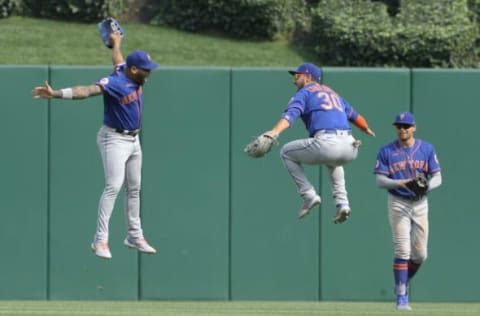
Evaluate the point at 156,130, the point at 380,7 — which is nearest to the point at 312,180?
the point at 156,130

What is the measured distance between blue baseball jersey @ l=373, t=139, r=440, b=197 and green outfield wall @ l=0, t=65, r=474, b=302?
6.42ft

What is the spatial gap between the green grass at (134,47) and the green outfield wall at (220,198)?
8.99 ft

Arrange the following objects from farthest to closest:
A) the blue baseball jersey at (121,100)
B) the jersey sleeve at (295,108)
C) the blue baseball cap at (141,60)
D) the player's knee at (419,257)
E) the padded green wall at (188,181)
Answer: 1. the padded green wall at (188,181)
2. the player's knee at (419,257)
3. the blue baseball jersey at (121,100)
4. the blue baseball cap at (141,60)
5. the jersey sleeve at (295,108)

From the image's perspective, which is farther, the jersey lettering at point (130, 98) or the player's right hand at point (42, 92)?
the jersey lettering at point (130, 98)

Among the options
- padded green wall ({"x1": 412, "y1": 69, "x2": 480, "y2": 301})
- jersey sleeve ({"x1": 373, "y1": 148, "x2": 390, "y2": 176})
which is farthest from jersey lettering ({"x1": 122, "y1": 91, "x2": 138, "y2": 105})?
padded green wall ({"x1": 412, "y1": 69, "x2": 480, "y2": 301})

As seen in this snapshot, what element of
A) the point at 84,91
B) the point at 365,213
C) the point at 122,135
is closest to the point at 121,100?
the point at 122,135

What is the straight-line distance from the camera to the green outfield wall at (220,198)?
1580 centimetres

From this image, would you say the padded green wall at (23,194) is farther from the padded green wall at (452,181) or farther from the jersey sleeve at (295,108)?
the padded green wall at (452,181)

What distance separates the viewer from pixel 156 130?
52.3 ft

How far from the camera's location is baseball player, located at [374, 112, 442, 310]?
14.0 meters

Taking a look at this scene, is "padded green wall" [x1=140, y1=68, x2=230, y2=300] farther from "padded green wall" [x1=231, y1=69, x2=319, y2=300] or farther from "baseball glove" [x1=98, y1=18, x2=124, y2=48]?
"baseball glove" [x1=98, y1=18, x2=124, y2=48]

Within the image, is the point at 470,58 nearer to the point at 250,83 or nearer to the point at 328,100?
the point at 250,83

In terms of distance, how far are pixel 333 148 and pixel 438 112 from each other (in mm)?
4203

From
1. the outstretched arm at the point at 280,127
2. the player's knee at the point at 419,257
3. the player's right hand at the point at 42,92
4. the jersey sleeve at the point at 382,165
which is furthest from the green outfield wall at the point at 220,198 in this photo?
the player's right hand at the point at 42,92
